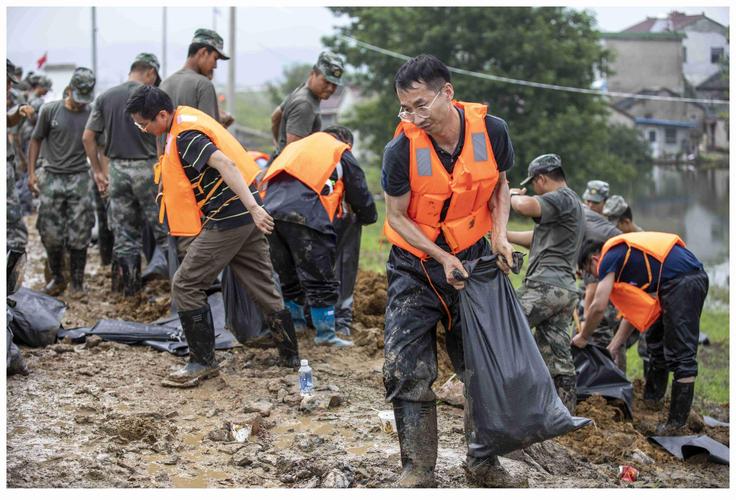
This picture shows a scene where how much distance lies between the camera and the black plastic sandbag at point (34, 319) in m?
7.24

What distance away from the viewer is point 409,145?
4.45 m

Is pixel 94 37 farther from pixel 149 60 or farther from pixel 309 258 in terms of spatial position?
pixel 309 258

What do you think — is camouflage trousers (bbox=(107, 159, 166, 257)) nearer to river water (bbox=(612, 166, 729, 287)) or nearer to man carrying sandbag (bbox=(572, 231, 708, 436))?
man carrying sandbag (bbox=(572, 231, 708, 436))

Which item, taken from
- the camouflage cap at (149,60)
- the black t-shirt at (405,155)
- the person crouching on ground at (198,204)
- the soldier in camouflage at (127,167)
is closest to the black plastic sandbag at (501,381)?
the black t-shirt at (405,155)

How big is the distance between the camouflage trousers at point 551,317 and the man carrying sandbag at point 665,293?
0.56 m

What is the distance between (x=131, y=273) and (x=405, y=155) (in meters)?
5.09

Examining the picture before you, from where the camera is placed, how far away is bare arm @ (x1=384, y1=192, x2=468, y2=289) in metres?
4.45

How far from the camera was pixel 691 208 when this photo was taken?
32656mm

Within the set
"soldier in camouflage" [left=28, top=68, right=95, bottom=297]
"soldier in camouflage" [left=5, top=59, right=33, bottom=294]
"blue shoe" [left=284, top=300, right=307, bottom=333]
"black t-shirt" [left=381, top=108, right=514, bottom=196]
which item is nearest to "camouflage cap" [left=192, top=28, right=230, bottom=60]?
"soldier in camouflage" [left=5, top=59, right=33, bottom=294]

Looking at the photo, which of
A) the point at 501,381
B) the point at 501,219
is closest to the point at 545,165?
the point at 501,219

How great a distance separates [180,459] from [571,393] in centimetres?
307

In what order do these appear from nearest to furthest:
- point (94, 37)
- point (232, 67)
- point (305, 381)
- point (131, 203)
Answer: point (305, 381) < point (131, 203) < point (94, 37) < point (232, 67)

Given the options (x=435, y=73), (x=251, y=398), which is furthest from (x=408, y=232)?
(x=251, y=398)

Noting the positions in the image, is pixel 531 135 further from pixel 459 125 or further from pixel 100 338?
pixel 459 125
